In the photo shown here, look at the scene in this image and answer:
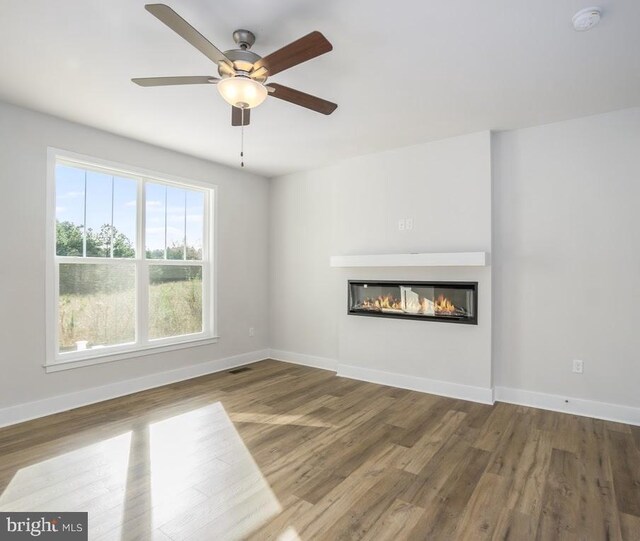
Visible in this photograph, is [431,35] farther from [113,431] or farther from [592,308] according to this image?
[113,431]

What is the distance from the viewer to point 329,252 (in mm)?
5035

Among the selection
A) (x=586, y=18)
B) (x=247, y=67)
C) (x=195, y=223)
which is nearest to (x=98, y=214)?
(x=195, y=223)

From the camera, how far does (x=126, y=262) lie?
13.2 ft

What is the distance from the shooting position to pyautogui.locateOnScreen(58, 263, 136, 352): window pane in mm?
3570

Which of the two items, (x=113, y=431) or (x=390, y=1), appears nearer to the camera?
(x=390, y=1)

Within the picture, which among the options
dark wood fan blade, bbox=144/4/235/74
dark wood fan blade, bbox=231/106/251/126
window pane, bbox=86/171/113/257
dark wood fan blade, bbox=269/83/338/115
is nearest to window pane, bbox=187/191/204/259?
window pane, bbox=86/171/113/257

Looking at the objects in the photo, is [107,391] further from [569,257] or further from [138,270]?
[569,257]

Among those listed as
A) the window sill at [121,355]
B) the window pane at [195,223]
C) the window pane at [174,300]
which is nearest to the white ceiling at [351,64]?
the window pane at [195,223]

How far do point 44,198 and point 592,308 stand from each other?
495 centimetres

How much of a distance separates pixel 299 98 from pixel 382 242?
230 centimetres

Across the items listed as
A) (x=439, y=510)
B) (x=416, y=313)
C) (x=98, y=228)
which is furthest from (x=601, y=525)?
(x=98, y=228)

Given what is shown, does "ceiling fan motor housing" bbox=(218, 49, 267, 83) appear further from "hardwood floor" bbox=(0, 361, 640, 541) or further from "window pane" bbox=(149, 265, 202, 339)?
"window pane" bbox=(149, 265, 202, 339)

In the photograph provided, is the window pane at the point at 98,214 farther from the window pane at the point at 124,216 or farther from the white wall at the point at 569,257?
the white wall at the point at 569,257

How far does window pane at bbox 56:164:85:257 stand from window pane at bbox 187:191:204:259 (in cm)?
121
